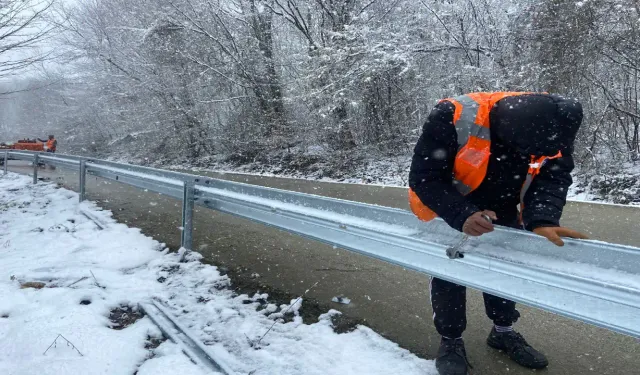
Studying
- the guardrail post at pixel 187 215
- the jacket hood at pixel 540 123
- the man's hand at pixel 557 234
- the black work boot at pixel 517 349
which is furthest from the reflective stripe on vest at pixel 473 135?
the guardrail post at pixel 187 215

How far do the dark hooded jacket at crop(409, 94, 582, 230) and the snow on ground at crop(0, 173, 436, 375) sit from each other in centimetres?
102

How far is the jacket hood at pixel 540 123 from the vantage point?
214cm

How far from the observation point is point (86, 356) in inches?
99.8

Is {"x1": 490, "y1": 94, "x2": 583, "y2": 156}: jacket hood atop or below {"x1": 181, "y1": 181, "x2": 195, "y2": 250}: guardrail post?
atop

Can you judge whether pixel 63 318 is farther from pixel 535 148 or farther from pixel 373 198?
pixel 373 198

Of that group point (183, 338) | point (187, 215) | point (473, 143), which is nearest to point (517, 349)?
point (473, 143)

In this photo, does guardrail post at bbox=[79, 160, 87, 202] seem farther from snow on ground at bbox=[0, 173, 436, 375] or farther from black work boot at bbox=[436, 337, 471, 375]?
black work boot at bbox=[436, 337, 471, 375]

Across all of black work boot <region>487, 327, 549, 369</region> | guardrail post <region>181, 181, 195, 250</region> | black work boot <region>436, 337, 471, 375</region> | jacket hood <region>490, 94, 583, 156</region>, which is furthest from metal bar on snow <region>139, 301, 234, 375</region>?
jacket hood <region>490, 94, 583, 156</region>

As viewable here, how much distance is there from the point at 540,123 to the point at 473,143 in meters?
0.35

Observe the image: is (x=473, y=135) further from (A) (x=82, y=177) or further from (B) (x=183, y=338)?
(A) (x=82, y=177)

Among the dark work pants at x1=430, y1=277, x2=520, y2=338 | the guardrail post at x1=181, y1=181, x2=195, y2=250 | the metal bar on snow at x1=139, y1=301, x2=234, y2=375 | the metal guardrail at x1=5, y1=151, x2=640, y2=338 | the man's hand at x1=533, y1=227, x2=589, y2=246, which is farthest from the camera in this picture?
the guardrail post at x1=181, y1=181, x2=195, y2=250

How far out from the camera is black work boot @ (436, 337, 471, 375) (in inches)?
95.6

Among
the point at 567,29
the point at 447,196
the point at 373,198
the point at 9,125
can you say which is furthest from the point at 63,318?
the point at 9,125

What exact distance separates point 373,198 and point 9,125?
5843 cm
